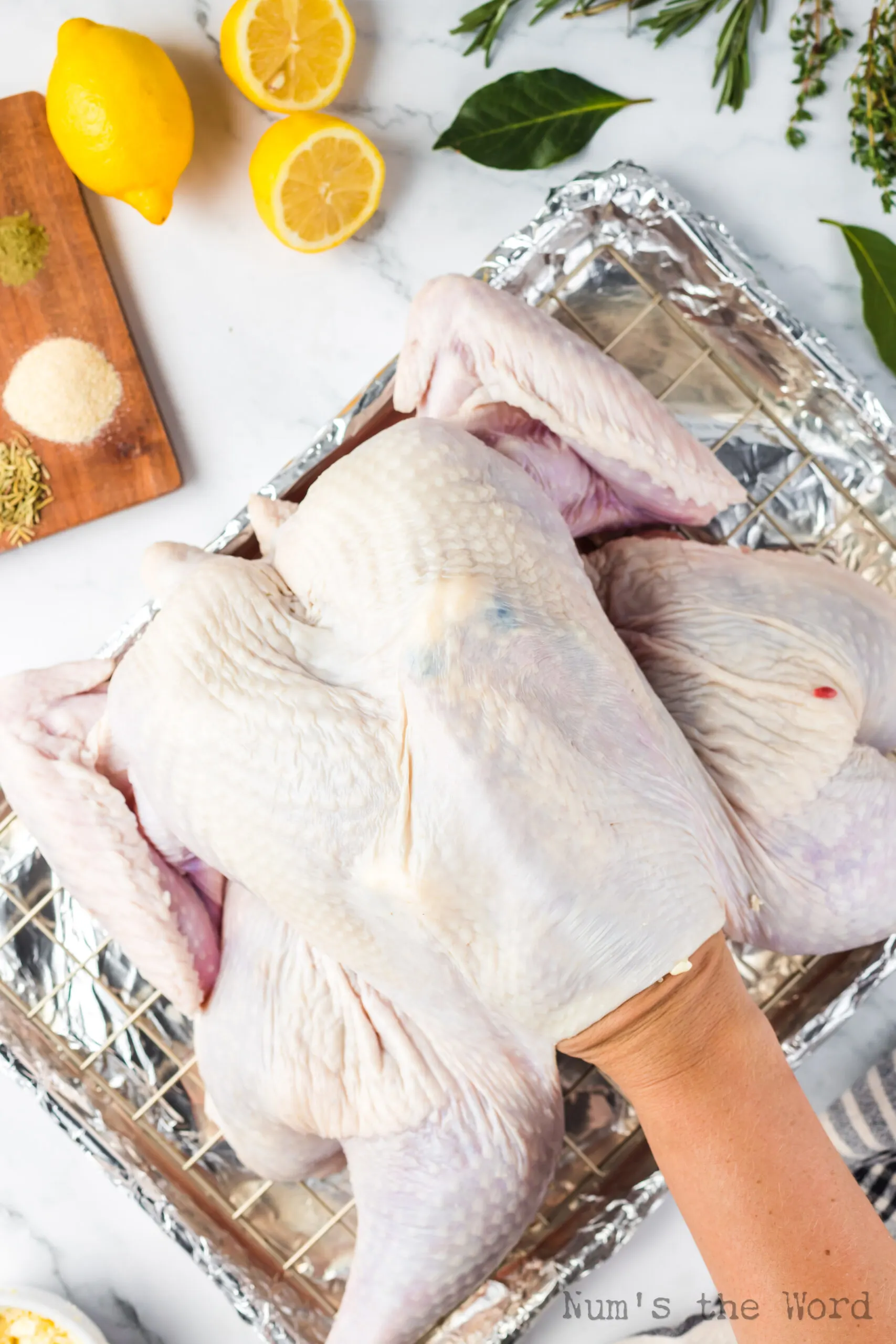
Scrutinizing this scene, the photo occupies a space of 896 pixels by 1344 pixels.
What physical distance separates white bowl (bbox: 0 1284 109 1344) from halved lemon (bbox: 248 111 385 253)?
147 cm

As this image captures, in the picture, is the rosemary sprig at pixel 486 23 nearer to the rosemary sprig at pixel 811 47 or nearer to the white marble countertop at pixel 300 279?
the white marble countertop at pixel 300 279

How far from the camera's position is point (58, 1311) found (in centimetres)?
141

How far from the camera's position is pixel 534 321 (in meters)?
1.15

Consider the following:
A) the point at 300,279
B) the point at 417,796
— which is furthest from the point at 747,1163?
the point at 300,279

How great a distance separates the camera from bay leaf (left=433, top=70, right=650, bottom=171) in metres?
1.43

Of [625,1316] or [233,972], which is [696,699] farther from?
[625,1316]

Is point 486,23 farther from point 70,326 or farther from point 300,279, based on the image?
point 70,326

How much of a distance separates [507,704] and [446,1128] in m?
0.49

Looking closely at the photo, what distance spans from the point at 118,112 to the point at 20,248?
25cm

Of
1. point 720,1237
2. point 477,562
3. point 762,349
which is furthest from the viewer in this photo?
point 762,349

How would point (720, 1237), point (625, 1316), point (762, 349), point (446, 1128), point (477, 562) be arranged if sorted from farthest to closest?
point (625, 1316), point (762, 349), point (446, 1128), point (477, 562), point (720, 1237)

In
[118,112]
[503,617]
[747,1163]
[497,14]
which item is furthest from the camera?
[497,14]

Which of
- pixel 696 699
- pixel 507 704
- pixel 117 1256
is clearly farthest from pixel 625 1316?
pixel 507 704

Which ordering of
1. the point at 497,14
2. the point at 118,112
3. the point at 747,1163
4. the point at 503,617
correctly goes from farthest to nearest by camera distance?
1. the point at 497,14
2. the point at 118,112
3. the point at 503,617
4. the point at 747,1163
